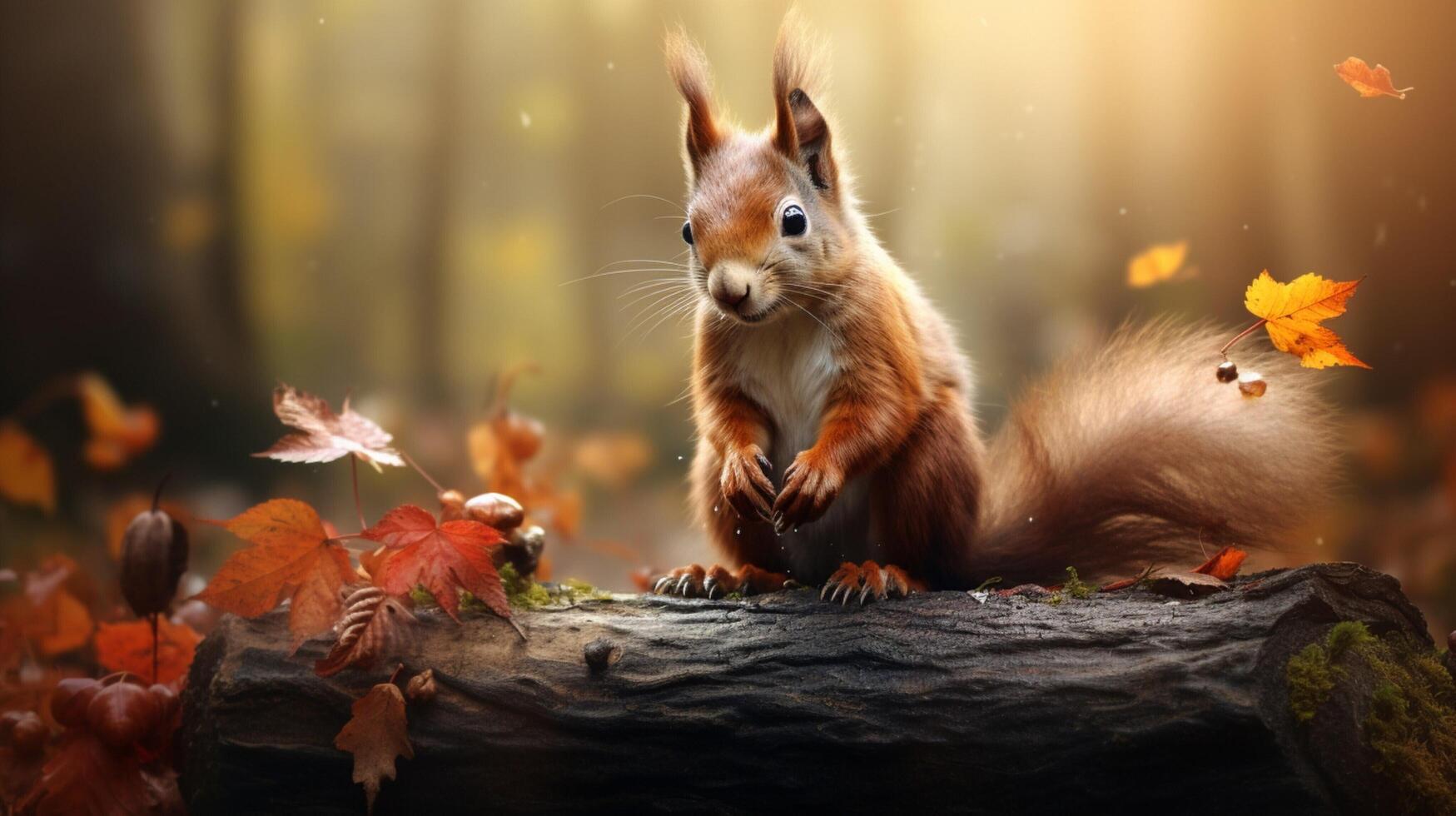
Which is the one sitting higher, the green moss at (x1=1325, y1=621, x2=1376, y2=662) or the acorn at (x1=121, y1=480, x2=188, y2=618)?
the acorn at (x1=121, y1=480, x2=188, y2=618)

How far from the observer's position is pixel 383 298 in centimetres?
234

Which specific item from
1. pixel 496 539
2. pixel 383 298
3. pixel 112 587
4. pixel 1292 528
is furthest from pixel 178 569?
pixel 1292 528

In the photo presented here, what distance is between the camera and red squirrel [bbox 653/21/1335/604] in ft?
4.07

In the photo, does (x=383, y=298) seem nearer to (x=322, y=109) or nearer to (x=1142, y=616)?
(x=322, y=109)

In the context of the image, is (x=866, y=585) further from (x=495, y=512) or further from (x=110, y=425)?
(x=110, y=425)

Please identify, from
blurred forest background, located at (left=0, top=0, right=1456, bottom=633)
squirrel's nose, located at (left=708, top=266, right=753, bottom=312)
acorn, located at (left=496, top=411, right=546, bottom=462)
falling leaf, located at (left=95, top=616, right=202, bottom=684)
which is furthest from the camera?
blurred forest background, located at (left=0, top=0, right=1456, bottom=633)

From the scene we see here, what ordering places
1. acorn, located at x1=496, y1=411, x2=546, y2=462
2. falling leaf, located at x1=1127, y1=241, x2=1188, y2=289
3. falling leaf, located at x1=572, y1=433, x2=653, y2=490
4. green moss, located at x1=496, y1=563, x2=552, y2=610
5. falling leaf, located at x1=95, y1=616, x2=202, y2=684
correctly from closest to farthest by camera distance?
green moss, located at x1=496, y1=563, x2=552, y2=610, falling leaf, located at x1=95, y1=616, x2=202, y2=684, acorn, located at x1=496, y1=411, x2=546, y2=462, falling leaf, located at x1=1127, y1=241, x2=1188, y2=289, falling leaf, located at x1=572, y1=433, x2=653, y2=490

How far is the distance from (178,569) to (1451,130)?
207cm

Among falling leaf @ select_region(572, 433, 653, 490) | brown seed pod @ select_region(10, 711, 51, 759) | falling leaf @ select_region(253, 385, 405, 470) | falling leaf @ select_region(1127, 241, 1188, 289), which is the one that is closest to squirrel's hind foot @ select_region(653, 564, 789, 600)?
falling leaf @ select_region(253, 385, 405, 470)

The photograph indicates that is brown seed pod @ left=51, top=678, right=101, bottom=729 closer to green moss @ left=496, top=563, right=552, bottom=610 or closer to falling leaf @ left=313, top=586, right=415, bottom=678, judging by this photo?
falling leaf @ left=313, top=586, right=415, bottom=678

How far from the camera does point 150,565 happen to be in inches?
52.7

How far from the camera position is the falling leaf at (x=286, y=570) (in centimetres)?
113

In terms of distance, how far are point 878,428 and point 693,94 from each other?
0.50 metres

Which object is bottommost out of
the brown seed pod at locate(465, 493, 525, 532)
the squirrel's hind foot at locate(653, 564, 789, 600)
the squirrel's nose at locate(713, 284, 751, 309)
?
the squirrel's hind foot at locate(653, 564, 789, 600)
